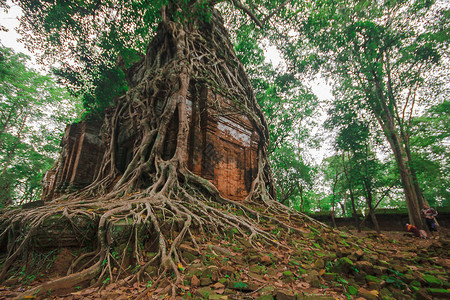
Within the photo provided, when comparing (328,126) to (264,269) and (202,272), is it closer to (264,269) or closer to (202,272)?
(264,269)

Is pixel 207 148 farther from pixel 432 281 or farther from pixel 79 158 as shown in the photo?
pixel 79 158

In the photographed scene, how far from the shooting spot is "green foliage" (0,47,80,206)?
14492mm

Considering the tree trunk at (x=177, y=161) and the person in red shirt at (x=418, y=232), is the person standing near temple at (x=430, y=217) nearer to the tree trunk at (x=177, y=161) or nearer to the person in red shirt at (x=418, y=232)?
the person in red shirt at (x=418, y=232)

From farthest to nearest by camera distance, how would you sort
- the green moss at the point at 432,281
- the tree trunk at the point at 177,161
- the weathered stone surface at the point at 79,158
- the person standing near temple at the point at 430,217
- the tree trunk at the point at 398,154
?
the weathered stone surface at the point at 79,158
the tree trunk at the point at 398,154
the person standing near temple at the point at 430,217
the tree trunk at the point at 177,161
the green moss at the point at 432,281

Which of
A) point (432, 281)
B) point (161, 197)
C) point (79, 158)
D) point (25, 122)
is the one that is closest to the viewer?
point (432, 281)

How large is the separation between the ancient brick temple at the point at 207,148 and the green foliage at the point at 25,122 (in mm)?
9668

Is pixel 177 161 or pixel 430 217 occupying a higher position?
pixel 177 161

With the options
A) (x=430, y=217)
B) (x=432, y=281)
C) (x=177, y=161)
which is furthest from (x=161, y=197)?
(x=430, y=217)

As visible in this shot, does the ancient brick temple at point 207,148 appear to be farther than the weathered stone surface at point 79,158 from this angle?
No

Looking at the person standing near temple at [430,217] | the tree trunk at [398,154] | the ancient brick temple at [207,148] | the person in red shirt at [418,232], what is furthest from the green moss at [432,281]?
the tree trunk at [398,154]

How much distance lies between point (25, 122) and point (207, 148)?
61.9ft

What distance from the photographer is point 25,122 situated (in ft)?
53.6

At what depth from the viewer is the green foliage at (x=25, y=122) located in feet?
47.5

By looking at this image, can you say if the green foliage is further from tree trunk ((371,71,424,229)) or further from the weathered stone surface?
tree trunk ((371,71,424,229))
